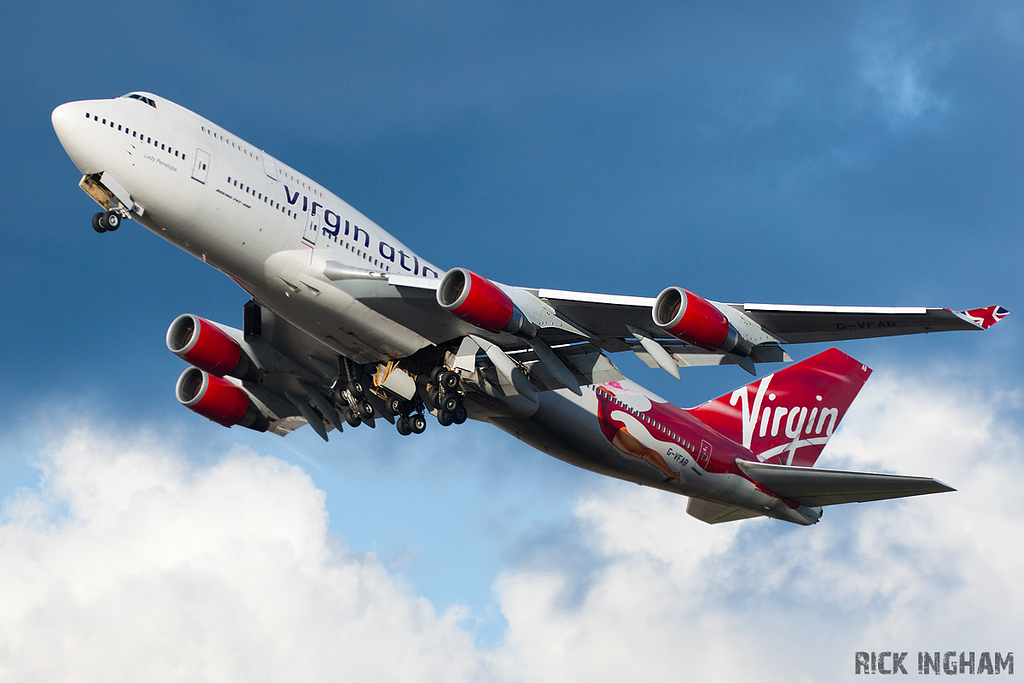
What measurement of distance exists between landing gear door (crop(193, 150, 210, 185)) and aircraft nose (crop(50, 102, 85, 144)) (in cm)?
245

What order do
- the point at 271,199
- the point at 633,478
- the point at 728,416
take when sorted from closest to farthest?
the point at 271,199 → the point at 633,478 → the point at 728,416

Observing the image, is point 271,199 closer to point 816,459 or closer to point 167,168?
point 167,168

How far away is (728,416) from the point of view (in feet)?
113

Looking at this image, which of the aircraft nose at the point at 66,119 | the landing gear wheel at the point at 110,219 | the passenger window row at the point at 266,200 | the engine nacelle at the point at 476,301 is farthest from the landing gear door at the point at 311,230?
the aircraft nose at the point at 66,119

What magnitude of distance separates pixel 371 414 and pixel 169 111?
9526 mm

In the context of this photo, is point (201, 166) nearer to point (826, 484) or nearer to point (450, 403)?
point (450, 403)

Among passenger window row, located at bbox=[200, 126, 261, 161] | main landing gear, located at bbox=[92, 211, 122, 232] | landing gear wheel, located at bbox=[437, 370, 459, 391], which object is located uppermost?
passenger window row, located at bbox=[200, 126, 261, 161]

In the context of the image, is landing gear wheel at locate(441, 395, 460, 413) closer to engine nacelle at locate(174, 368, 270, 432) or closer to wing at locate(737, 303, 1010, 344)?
wing at locate(737, 303, 1010, 344)

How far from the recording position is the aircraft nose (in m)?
21.0

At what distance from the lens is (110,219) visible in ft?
71.9

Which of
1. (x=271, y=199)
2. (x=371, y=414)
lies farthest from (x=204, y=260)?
(x=371, y=414)

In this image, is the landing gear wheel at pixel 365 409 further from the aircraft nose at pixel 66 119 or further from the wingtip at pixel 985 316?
the wingtip at pixel 985 316

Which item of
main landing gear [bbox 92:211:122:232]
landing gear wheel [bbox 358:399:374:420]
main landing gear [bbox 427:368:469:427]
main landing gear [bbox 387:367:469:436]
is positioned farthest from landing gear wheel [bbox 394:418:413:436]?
main landing gear [bbox 92:211:122:232]

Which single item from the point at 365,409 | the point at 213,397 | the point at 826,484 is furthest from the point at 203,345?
the point at 826,484
